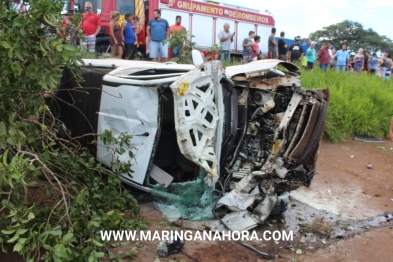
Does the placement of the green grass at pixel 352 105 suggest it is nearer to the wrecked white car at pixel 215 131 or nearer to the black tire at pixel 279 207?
the black tire at pixel 279 207

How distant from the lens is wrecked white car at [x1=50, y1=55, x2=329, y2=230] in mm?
4078

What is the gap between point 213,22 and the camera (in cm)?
1506

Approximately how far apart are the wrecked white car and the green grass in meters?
4.73

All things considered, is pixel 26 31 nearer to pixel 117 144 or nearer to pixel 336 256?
pixel 117 144

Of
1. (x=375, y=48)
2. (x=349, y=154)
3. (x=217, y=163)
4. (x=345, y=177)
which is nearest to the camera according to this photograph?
(x=217, y=163)

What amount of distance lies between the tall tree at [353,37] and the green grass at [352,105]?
33143 millimetres

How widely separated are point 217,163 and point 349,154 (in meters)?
4.73

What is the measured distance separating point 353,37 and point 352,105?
1440 inches

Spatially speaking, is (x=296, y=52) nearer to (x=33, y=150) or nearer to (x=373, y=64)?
(x=373, y=64)

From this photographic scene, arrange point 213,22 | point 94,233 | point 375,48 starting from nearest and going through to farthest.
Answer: point 94,233 → point 213,22 → point 375,48

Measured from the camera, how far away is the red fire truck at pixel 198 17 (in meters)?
12.0

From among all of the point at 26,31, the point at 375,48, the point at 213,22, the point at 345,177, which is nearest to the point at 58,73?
the point at 26,31
